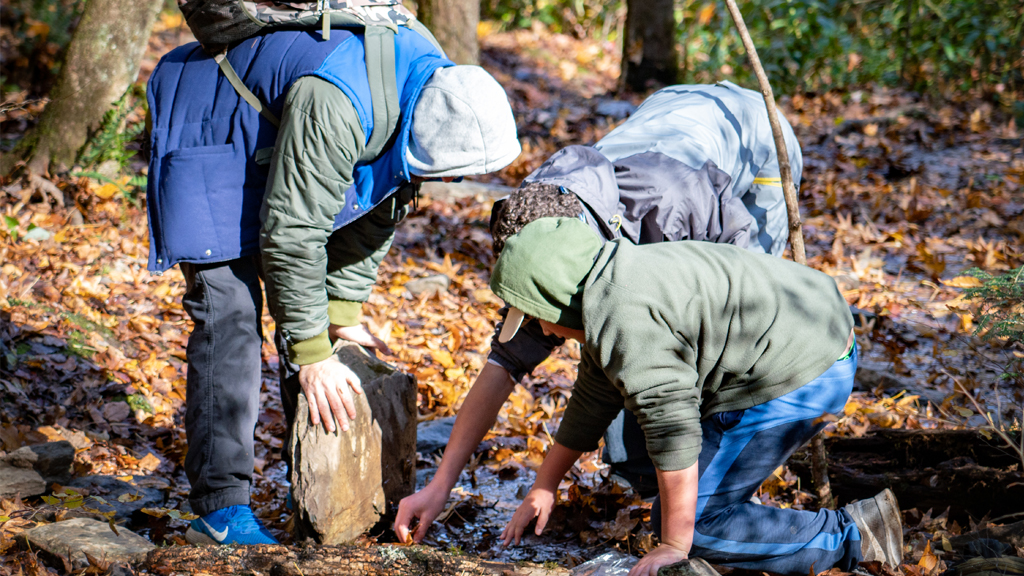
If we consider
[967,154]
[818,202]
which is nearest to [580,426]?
[818,202]

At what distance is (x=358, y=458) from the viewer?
2.52 m

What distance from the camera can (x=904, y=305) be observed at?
4.49m

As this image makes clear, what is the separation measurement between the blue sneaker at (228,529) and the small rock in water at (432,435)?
0.94 m

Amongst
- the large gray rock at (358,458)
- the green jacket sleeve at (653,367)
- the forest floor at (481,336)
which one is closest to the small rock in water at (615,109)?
the forest floor at (481,336)

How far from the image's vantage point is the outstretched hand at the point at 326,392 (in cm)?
239

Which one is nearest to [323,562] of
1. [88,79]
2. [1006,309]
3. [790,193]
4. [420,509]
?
[420,509]

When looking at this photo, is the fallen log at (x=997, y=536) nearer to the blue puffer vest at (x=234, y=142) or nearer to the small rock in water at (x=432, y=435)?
the small rock in water at (x=432, y=435)

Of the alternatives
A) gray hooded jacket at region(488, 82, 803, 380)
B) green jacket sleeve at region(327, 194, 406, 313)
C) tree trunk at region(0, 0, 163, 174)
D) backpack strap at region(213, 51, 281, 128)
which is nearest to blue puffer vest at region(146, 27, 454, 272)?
backpack strap at region(213, 51, 281, 128)

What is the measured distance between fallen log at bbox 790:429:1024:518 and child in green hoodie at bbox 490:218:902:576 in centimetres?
45

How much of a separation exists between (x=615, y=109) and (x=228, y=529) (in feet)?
24.2

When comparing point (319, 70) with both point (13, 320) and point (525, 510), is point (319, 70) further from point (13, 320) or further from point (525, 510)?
point (13, 320)

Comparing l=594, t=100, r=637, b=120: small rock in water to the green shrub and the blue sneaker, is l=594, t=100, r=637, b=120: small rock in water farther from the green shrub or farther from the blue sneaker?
the blue sneaker

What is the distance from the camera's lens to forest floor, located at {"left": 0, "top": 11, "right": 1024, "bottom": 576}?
2830mm

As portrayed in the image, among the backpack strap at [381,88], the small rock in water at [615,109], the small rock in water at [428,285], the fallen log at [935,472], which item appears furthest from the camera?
the small rock in water at [615,109]
